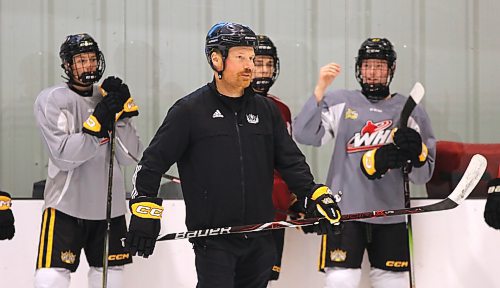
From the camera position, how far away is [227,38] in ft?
8.32

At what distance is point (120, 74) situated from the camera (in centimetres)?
386

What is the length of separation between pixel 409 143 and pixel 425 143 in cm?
23

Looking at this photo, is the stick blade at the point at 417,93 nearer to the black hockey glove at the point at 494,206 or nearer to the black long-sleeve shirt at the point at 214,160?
the black hockey glove at the point at 494,206

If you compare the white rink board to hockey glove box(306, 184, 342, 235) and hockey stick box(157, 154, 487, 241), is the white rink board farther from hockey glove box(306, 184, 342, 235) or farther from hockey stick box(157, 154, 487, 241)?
hockey glove box(306, 184, 342, 235)

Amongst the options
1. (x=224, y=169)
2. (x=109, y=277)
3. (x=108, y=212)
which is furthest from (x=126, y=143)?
(x=224, y=169)

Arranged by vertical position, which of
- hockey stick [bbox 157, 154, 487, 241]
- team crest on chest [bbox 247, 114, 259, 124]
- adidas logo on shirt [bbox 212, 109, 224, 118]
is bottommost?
hockey stick [bbox 157, 154, 487, 241]

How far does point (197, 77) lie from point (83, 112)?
729 mm

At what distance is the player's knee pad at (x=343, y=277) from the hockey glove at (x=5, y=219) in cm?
116

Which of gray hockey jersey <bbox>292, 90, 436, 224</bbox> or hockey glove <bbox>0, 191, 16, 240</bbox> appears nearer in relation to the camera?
hockey glove <bbox>0, 191, 16, 240</bbox>

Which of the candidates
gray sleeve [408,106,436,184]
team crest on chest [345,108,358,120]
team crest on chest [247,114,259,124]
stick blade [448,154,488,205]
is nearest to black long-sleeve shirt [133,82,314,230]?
team crest on chest [247,114,259,124]

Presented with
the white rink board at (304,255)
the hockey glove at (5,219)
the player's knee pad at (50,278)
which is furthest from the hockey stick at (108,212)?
the white rink board at (304,255)

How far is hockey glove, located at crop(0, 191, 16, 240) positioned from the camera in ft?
10.3

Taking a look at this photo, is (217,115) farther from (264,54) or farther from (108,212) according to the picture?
(264,54)

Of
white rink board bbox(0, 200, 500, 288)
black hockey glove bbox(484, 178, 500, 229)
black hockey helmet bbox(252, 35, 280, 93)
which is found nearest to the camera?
black hockey glove bbox(484, 178, 500, 229)
